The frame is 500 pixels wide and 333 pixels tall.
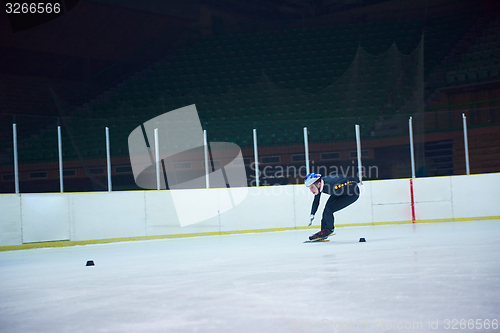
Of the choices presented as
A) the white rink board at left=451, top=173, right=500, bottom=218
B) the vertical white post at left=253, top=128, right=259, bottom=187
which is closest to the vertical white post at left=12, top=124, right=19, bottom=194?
the vertical white post at left=253, top=128, right=259, bottom=187

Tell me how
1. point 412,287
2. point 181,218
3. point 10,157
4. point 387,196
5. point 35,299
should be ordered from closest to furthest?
point 412,287, point 35,299, point 10,157, point 181,218, point 387,196

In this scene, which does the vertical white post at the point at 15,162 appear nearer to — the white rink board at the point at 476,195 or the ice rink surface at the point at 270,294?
the ice rink surface at the point at 270,294

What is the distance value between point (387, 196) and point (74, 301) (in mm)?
8743

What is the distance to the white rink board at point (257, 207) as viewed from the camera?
9.23m

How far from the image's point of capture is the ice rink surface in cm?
234

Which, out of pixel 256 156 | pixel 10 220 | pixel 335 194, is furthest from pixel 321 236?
pixel 10 220

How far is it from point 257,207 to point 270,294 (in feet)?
25.1

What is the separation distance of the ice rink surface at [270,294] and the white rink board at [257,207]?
382cm

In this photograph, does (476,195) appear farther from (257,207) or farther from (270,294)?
(270,294)

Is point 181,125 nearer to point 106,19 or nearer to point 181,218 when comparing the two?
point 181,218

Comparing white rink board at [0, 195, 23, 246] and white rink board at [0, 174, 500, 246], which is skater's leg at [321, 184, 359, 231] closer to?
white rink board at [0, 174, 500, 246]

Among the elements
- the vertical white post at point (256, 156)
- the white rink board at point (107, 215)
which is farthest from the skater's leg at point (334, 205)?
the white rink board at point (107, 215)

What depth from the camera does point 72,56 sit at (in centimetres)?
1897

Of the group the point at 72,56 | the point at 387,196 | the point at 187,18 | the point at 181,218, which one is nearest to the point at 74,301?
the point at 181,218
